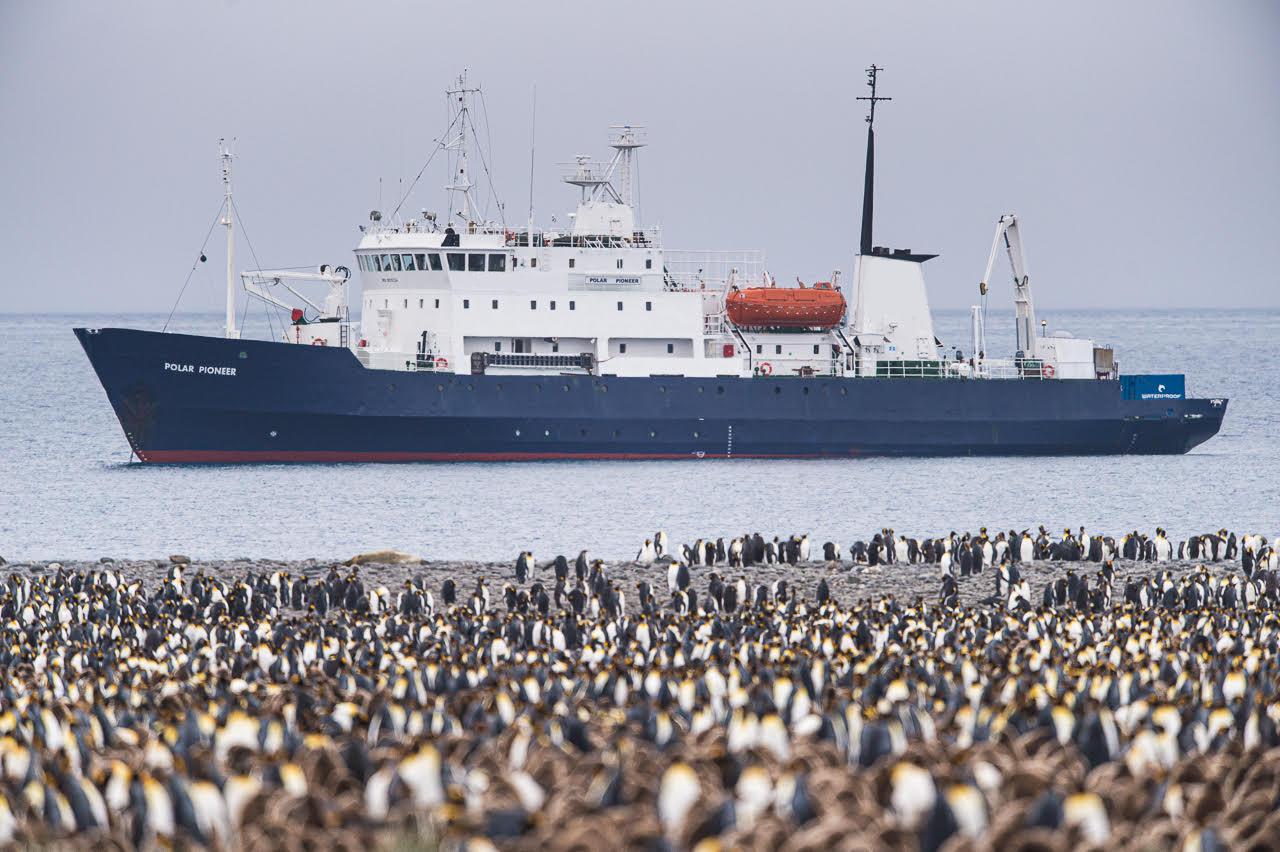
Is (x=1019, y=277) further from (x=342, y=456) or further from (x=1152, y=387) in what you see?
(x=342, y=456)

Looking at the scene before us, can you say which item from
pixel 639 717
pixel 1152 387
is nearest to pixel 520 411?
pixel 1152 387

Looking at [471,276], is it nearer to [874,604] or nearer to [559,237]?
[559,237]

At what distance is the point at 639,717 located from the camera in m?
12.0

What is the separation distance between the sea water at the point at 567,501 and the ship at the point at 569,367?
76 centimetres

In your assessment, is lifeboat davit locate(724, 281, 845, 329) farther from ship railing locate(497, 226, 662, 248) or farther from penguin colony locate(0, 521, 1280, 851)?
penguin colony locate(0, 521, 1280, 851)

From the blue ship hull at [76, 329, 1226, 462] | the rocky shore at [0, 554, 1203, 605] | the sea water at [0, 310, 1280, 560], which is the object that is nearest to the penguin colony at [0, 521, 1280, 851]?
the rocky shore at [0, 554, 1203, 605]

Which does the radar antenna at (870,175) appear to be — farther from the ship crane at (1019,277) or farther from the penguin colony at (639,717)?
the penguin colony at (639,717)

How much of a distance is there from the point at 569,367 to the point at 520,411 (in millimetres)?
1936

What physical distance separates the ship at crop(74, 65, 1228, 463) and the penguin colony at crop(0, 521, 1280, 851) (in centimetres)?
1841

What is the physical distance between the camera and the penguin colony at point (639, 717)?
28.4 feet

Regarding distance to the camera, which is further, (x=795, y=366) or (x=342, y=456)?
(x=795, y=366)

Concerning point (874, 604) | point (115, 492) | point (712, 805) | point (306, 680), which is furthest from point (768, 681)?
point (115, 492)

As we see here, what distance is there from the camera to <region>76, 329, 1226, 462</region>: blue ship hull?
40.0 metres

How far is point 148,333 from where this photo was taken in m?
40.3
